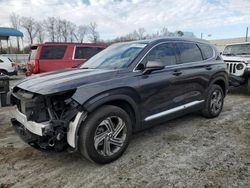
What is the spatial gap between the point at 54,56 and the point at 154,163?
22.6 ft

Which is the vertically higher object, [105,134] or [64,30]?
[64,30]

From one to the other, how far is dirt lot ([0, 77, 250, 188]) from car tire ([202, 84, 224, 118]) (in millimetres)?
578

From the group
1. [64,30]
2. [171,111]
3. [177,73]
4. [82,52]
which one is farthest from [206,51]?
[64,30]

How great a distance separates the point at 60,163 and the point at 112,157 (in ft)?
2.57

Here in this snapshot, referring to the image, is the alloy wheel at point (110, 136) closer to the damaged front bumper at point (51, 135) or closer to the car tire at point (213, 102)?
→ the damaged front bumper at point (51, 135)

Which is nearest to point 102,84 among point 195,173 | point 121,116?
point 121,116

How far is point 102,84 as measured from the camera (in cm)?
337

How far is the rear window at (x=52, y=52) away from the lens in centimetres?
904

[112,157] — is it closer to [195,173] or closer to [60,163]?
[60,163]

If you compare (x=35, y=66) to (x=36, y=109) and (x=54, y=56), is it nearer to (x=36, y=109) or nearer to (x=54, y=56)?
(x=54, y=56)

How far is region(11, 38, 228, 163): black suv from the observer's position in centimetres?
314

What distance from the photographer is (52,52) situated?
918 cm

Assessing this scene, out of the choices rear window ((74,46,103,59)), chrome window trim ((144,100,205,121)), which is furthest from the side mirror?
rear window ((74,46,103,59))

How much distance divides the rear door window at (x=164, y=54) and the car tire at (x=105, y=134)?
46.1 inches
